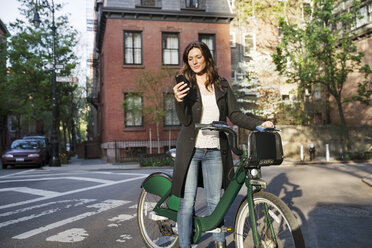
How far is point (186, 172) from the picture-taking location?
306 centimetres

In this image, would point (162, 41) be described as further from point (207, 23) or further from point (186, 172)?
point (186, 172)

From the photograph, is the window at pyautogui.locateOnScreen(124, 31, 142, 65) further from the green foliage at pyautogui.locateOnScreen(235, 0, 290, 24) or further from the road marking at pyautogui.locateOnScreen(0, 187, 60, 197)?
the road marking at pyautogui.locateOnScreen(0, 187, 60, 197)

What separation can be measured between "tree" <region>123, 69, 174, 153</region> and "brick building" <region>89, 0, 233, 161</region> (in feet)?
1.37

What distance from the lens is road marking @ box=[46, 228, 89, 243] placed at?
4.21m

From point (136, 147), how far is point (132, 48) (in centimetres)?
638

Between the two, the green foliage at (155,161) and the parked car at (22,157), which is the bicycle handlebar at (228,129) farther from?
the parked car at (22,157)

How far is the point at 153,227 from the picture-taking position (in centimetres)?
379

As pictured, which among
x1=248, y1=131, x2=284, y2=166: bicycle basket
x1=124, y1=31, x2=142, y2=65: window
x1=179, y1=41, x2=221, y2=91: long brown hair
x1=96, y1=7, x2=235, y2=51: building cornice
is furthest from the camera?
x1=124, y1=31, x2=142, y2=65: window

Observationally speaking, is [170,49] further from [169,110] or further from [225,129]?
[225,129]

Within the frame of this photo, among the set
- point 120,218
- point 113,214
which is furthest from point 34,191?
point 120,218

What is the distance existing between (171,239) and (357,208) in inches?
157

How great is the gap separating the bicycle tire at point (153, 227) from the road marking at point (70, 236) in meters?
0.99

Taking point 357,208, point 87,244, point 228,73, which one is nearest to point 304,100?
point 228,73

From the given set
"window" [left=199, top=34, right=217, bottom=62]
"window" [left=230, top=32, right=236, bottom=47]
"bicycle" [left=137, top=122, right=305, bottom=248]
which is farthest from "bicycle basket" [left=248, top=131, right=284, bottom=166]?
"window" [left=230, top=32, right=236, bottom=47]
